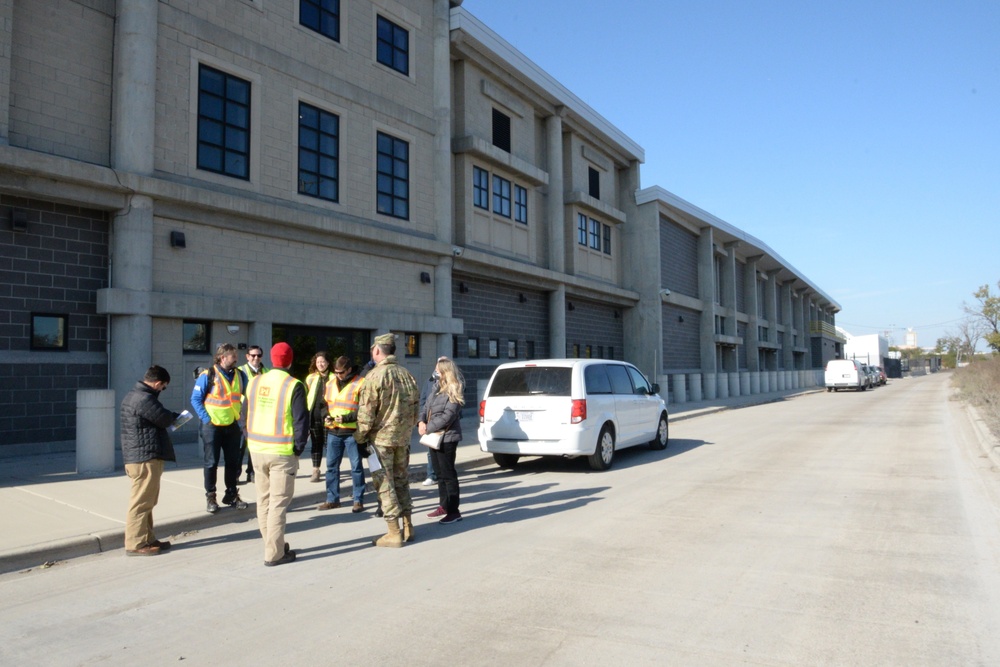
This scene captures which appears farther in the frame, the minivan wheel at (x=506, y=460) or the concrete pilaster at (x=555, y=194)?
the concrete pilaster at (x=555, y=194)

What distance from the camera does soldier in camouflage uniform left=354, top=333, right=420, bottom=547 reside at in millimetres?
6633

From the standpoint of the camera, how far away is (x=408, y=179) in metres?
18.7

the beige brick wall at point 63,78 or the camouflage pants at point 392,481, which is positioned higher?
the beige brick wall at point 63,78

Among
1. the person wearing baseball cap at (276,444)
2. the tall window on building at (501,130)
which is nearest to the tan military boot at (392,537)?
the person wearing baseball cap at (276,444)

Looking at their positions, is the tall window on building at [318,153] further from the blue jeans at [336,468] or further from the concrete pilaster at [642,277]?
the concrete pilaster at [642,277]

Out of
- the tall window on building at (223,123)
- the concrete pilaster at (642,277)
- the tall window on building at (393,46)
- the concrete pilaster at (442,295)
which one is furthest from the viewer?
the concrete pilaster at (642,277)

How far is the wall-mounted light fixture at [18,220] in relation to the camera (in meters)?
11.3

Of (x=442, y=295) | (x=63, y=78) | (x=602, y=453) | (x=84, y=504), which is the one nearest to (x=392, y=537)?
(x=84, y=504)

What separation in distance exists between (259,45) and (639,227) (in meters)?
20.9

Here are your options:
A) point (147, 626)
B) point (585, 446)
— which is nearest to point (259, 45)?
point (585, 446)

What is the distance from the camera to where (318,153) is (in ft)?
53.4

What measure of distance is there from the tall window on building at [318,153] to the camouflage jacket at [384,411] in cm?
1024

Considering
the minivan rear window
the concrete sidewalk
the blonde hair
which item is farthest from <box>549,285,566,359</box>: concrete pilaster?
the blonde hair

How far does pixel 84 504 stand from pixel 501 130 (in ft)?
60.8
